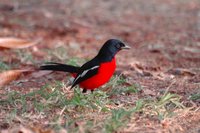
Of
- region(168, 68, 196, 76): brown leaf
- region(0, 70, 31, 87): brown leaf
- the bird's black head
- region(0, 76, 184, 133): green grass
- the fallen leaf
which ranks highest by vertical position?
the bird's black head

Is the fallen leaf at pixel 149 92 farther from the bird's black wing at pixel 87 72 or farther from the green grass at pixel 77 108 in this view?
the bird's black wing at pixel 87 72

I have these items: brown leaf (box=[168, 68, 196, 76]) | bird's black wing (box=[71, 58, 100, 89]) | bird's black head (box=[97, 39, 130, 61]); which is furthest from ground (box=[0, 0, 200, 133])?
bird's black head (box=[97, 39, 130, 61])

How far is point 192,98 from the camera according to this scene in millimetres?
5184

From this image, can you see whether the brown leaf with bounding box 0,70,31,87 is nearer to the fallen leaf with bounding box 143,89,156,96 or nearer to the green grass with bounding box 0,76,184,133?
the green grass with bounding box 0,76,184,133

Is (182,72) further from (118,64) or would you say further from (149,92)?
(149,92)

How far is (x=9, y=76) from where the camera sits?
5992 millimetres

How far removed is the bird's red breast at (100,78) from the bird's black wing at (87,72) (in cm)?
4

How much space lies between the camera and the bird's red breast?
5168 millimetres

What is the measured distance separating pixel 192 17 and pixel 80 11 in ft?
7.44

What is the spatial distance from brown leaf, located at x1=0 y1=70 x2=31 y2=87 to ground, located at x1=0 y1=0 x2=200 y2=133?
7 cm

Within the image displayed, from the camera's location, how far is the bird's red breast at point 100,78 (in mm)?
5168

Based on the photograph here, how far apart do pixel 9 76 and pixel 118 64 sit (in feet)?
5.54

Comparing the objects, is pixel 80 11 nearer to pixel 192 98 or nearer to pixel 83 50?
pixel 83 50

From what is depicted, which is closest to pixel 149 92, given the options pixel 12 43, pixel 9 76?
pixel 9 76
